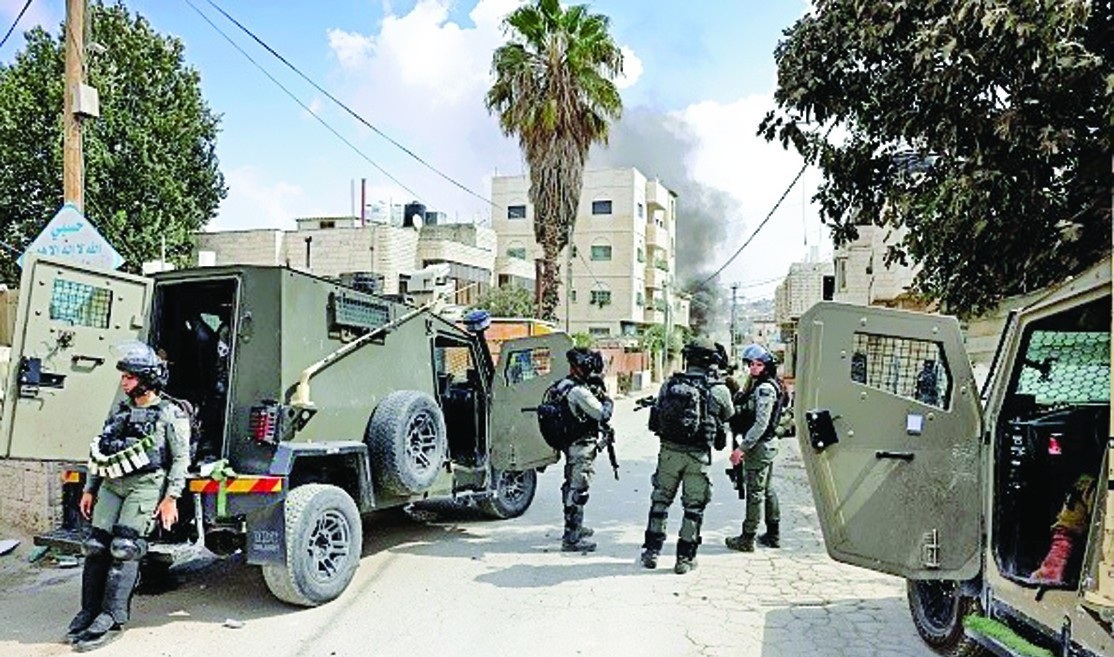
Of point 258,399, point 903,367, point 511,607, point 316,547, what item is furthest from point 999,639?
point 258,399

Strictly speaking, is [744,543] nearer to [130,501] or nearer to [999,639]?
[999,639]

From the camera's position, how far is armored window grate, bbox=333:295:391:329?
605cm

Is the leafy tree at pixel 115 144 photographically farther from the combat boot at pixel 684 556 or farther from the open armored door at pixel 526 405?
the combat boot at pixel 684 556

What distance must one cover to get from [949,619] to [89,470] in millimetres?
4706

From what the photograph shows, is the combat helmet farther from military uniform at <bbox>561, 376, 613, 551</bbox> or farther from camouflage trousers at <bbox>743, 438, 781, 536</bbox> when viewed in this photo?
camouflage trousers at <bbox>743, 438, 781, 536</bbox>

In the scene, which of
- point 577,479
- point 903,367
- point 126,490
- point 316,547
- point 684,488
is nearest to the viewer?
point 903,367

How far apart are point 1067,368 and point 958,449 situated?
0.83m

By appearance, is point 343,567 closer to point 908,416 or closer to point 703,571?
point 703,571

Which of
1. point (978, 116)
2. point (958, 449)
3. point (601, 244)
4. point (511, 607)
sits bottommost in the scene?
point (511, 607)

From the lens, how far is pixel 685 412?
20.2 ft

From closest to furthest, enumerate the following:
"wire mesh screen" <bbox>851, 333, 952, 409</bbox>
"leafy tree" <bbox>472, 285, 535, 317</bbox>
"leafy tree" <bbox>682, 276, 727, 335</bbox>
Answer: "wire mesh screen" <bbox>851, 333, 952, 409</bbox>
"leafy tree" <bbox>472, 285, 535, 317</bbox>
"leafy tree" <bbox>682, 276, 727, 335</bbox>

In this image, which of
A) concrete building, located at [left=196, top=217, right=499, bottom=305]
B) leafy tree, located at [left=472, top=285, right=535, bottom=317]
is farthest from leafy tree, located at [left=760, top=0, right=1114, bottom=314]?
concrete building, located at [left=196, top=217, right=499, bottom=305]

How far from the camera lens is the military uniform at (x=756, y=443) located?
6.71m

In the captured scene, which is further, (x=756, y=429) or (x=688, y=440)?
(x=756, y=429)
